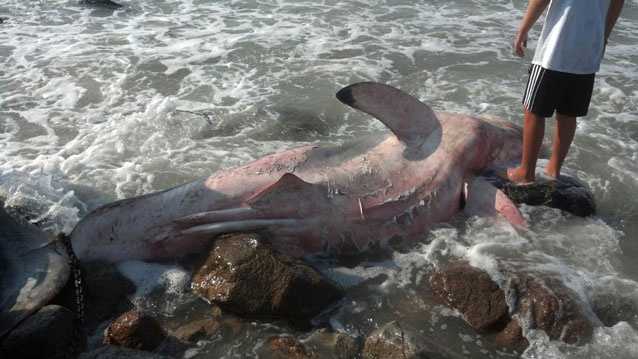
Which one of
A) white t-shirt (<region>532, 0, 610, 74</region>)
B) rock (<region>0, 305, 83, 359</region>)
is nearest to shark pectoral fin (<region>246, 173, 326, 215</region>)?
rock (<region>0, 305, 83, 359</region>)

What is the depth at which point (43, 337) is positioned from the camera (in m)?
3.32

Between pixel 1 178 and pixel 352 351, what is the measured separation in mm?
4099

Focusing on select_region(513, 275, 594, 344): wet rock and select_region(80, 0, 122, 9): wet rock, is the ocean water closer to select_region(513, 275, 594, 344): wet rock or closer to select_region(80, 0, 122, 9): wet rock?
select_region(513, 275, 594, 344): wet rock

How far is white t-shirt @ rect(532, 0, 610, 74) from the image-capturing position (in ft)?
14.8

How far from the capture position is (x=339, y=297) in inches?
161

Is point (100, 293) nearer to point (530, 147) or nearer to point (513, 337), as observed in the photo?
point (513, 337)

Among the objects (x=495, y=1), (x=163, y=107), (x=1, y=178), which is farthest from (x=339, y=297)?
(x=495, y=1)

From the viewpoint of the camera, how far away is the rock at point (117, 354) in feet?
10.7

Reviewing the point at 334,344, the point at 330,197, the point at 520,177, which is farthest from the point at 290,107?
the point at 334,344

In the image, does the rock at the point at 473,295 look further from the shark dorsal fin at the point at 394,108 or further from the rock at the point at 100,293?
the rock at the point at 100,293

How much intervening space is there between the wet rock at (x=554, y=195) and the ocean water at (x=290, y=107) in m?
0.10

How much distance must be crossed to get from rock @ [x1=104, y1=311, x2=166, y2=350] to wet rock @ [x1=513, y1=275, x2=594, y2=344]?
2.46m

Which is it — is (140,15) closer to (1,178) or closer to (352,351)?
(1,178)

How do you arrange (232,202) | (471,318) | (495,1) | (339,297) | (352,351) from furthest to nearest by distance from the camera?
(495,1), (232,202), (339,297), (471,318), (352,351)
